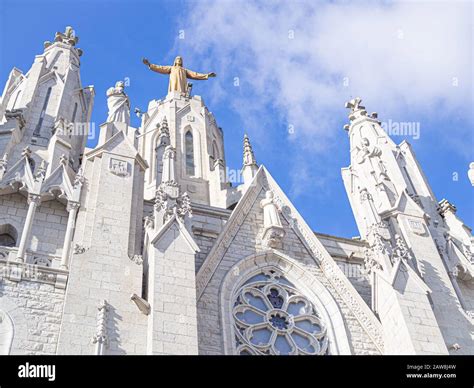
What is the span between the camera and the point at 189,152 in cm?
2958

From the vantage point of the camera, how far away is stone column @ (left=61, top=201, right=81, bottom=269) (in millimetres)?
18403

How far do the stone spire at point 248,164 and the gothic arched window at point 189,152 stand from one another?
2.20 meters

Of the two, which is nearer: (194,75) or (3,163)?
(3,163)

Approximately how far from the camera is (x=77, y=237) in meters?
18.6

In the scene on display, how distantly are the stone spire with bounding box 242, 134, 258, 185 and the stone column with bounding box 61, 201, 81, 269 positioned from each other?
7.59 metres

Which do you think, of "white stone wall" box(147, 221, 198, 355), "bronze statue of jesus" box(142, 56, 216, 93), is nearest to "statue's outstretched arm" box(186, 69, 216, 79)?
"bronze statue of jesus" box(142, 56, 216, 93)

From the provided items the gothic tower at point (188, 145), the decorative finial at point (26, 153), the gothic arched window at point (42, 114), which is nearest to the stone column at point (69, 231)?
the decorative finial at point (26, 153)

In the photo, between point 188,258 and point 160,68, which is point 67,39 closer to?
point 160,68

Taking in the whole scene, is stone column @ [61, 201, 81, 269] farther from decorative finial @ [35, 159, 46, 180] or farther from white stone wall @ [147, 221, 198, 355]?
white stone wall @ [147, 221, 198, 355]

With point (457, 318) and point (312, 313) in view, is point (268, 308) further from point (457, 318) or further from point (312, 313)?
point (457, 318)

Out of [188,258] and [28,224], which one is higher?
[28,224]

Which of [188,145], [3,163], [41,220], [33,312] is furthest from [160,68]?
[33,312]

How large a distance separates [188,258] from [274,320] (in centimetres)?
295
